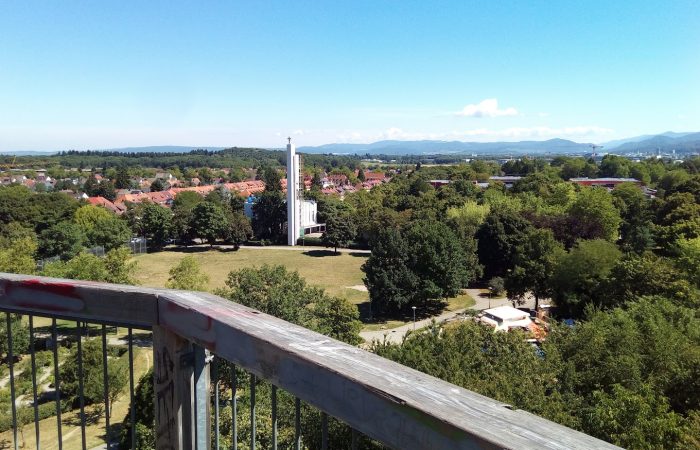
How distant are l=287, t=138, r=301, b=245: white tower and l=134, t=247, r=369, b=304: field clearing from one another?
3.39 meters

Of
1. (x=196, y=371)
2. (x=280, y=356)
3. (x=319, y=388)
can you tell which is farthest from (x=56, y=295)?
(x=319, y=388)

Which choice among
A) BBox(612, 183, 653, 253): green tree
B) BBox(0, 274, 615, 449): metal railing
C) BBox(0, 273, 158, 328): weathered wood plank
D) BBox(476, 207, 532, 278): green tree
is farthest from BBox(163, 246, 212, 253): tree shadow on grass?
BBox(0, 274, 615, 449): metal railing

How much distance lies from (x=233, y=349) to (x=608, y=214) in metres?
33.9

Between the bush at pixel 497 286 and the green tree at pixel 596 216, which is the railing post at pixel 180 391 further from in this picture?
the green tree at pixel 596 216

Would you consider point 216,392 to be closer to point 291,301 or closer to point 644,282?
point 291,301

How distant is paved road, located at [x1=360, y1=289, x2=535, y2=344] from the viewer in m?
19.9

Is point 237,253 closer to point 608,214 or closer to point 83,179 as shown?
point 608,214

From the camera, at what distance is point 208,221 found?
3953cm

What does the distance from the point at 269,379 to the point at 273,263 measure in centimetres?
3360

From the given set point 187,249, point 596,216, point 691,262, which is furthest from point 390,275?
point 187,249

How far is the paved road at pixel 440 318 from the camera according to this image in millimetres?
19906

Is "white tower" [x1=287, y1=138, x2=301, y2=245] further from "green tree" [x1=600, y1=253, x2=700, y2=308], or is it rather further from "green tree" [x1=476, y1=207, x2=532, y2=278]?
"green tree" [x1=600, y1=253, x2=700, y2=308]

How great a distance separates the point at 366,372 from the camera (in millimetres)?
1066

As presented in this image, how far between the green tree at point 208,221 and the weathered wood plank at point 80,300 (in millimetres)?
38333
